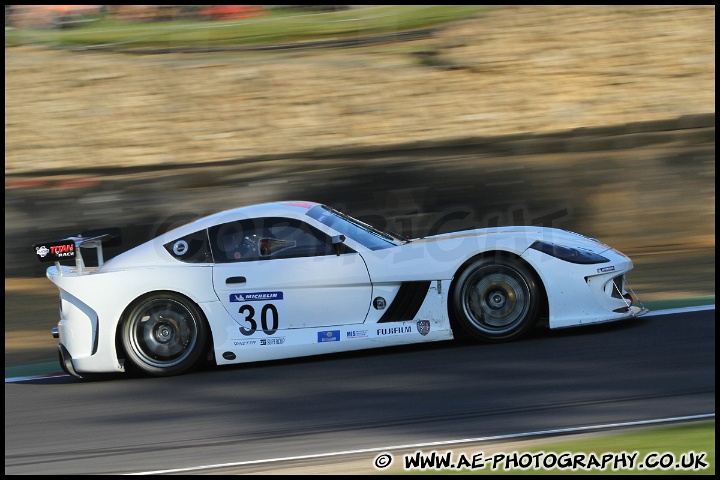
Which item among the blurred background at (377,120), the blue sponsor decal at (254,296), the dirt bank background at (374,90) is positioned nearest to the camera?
the blue sponsor decal at (254,296)

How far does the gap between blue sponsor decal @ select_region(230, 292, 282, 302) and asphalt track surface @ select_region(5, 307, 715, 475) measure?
1.84 feet

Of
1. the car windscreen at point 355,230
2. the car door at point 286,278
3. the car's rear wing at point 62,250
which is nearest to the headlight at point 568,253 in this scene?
the car windscreen at point 355,230

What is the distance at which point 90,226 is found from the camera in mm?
11086

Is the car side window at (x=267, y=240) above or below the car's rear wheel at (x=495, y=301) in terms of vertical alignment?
above

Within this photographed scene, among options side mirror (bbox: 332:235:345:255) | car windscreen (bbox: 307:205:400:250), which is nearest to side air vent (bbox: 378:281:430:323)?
car windscreen (bbox: 307:205:400:250)

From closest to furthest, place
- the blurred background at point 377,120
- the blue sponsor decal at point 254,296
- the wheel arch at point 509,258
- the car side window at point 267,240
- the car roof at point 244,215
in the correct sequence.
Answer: the wheel arch at point 509,258, the blue sponsor decal at point 254,296, the car side window at point 267,240, the car roof at point 244,215, the blurred background at point 377,120

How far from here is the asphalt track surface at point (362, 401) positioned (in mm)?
5148

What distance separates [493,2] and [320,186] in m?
8.91

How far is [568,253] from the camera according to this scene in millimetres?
6621

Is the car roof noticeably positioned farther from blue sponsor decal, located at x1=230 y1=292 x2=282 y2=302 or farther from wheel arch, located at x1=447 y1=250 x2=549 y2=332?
wheel arch, located at x1=447 y1=250 x2=549 y2=332

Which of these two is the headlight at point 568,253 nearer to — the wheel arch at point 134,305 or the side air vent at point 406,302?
the side air vent at point 406,302

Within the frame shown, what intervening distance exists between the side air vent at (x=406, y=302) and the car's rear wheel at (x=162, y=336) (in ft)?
4.68

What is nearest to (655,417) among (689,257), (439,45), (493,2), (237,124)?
(689,257)

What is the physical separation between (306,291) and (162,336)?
1196 mm
